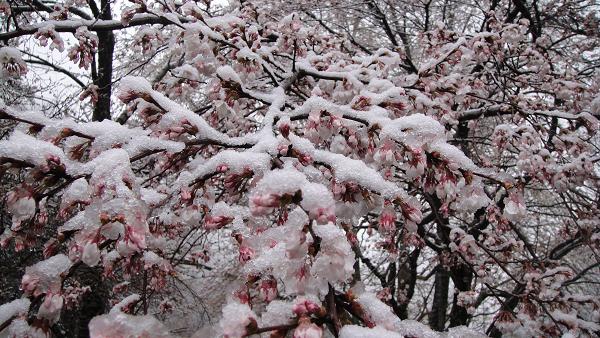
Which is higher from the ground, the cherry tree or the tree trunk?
the cherry tree

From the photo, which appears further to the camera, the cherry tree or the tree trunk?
the tree trunk

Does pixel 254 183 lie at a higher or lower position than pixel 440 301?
higher

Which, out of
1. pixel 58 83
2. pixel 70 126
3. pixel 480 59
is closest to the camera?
pixel 70 126

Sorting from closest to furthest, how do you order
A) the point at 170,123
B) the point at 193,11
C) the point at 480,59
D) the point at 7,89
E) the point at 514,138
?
the point at 170,123 → the point at 193,11 → the point at 514,138 → the point at 480,59 → the point at 7,89

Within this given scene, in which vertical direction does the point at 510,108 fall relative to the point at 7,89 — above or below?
above

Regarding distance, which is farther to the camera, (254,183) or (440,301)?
(440,301)

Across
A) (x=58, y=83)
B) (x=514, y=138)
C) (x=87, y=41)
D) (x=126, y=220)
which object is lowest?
(x=58, y=83)

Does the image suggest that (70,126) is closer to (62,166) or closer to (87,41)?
(62,166)

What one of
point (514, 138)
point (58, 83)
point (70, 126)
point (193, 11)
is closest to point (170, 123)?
point (70, 126)

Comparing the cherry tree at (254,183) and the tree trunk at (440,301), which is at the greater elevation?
the cherry tree at (254,183)

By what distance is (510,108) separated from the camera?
333 cm

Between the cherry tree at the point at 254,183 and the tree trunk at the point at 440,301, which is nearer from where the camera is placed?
the cherry tree at the point at 254,183

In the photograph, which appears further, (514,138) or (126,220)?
(514,138)

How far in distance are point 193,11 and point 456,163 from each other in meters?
1.83
